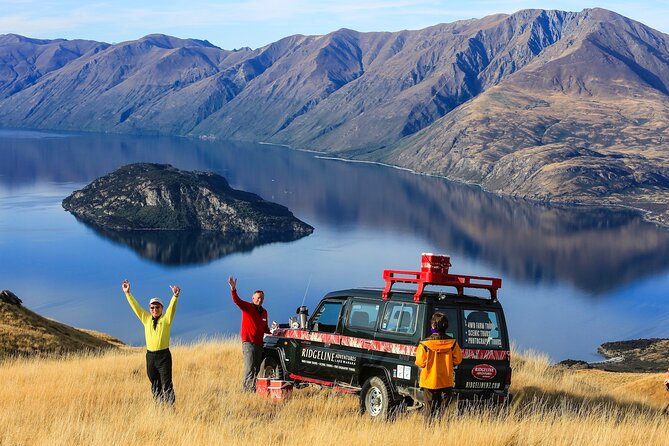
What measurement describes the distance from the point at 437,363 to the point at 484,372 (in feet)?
5.91

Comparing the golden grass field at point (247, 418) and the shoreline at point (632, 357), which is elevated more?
the golden grass field at point (247, 418)

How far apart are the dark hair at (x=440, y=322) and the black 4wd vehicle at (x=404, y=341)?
3.01 ft

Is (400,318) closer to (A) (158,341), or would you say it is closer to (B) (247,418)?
(B) (247,418)

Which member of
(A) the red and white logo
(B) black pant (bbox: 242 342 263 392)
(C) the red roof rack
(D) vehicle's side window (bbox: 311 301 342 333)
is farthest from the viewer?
(B) black pant (bbox: 242 342 263 392)

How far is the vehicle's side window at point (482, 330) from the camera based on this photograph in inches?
650

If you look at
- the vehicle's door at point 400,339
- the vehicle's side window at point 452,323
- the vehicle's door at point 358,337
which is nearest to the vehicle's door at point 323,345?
the vehicle's door at point 358,337

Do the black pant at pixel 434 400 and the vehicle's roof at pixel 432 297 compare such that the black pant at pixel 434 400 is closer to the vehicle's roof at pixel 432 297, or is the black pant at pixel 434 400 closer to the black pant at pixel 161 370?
the vehicle's roof at pixel 432 297

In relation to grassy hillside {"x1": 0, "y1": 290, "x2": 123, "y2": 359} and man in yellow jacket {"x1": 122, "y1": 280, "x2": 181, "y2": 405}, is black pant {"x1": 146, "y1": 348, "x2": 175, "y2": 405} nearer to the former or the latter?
man in yellow jacket {"x1": 122, "y1": 280, "x2": 181, "y2": 405}


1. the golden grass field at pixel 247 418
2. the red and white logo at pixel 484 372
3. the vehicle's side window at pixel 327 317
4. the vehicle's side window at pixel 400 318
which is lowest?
the golden grass field at pixel 247 418

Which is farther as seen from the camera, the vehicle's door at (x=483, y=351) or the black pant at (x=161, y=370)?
the black pant at (x=161, y=370)

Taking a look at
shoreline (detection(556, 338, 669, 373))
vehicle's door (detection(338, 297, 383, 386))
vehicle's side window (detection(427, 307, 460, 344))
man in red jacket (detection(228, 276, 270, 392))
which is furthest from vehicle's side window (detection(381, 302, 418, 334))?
shoreline (detection(556, 338, 669, 373))

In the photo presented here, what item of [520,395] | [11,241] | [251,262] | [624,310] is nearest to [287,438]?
[520,395]

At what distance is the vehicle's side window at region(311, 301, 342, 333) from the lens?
18750mm

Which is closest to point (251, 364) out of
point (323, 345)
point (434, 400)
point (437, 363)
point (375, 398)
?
point (323, 345)
